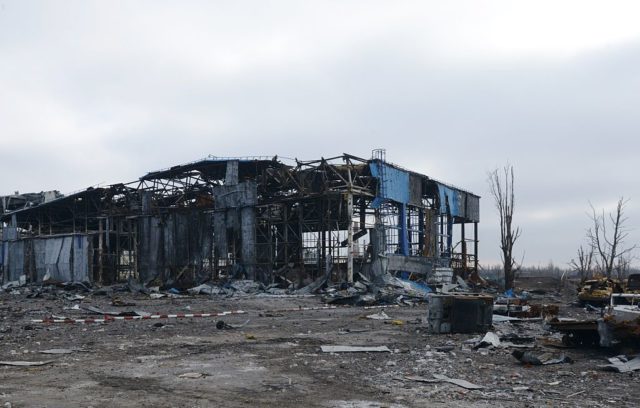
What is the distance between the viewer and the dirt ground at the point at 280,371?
6.68 m

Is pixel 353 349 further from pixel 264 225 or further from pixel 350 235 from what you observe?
pixel 264 225

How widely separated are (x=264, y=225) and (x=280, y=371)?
25.6 m

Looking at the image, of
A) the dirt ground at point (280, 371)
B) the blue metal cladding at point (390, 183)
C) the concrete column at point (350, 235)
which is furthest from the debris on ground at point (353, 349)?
the blue metal cladding at point (390, 183)

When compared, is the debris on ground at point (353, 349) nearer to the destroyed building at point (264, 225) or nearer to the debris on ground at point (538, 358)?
the debris on ground at point (538, 358)

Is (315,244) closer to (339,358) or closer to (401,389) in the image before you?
(339,358)

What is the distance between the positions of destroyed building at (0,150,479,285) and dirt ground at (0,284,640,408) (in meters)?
16.9

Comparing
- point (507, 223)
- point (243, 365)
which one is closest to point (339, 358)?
point (243, 365)

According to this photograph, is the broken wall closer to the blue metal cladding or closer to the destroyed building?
the destroyed building

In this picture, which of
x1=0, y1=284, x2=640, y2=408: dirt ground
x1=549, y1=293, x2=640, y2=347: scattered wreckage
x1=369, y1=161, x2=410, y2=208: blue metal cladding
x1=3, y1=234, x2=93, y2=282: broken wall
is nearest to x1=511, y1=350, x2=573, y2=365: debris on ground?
x1=0, y1=284, x2=640, y2=408: dirt ground

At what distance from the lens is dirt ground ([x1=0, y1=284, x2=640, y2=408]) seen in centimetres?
668

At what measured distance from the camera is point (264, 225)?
111 feet

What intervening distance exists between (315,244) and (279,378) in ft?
80.1

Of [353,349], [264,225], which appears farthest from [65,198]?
[353,349]

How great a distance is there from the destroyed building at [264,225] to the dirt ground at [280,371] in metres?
16.9
